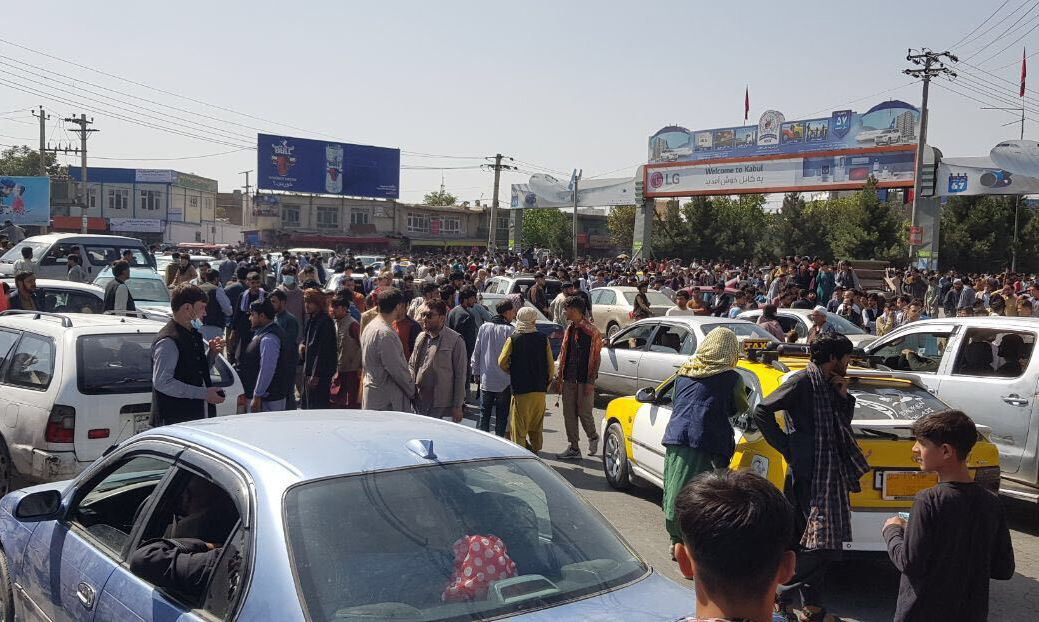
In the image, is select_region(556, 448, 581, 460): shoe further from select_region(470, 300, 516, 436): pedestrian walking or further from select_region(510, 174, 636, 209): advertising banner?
select_region(510, 174, 636, 209): advertising banner

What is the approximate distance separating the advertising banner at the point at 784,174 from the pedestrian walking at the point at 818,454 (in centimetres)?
3329

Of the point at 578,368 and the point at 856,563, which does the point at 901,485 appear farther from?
the point at 578,368

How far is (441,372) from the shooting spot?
8.30 metres

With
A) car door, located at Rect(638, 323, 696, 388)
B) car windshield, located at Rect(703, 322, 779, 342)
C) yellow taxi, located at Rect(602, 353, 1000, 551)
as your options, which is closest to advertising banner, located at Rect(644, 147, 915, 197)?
car windshield, located at Rect(703, 322, 779, 342)

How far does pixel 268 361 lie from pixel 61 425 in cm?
172

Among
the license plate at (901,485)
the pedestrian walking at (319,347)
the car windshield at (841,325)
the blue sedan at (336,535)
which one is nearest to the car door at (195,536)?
the blue sedan at (336,535)

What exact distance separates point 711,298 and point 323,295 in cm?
1858

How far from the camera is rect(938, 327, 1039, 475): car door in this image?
311 inches

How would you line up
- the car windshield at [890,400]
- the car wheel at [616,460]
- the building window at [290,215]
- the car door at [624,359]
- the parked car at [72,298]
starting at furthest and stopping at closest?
the building window at [290,215] < the parked car at [72,298] < the car door at [624,359] < the car wheel at [616,460] < the car windshield at [890,400]

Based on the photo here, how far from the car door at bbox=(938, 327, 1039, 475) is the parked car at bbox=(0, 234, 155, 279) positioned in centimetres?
1773

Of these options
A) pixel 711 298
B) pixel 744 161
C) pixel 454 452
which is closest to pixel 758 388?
pixel 454 452

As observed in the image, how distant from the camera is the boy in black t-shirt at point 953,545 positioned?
336 cm

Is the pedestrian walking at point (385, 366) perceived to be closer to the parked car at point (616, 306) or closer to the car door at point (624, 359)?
the car door at point (624, 359)

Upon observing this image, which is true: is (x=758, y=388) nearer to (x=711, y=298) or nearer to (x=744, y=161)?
(x=711, y=298)
